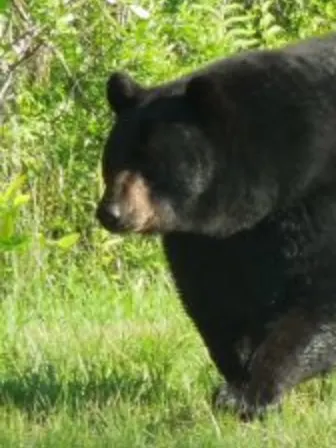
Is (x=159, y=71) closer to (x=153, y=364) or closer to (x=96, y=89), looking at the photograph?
(x=96, y=89)

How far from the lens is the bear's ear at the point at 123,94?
760cm

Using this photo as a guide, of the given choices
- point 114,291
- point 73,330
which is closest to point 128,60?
point 114,291

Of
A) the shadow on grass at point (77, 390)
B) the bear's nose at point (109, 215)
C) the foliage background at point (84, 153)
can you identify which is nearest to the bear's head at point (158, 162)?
the bear's nose at point (109, 215)

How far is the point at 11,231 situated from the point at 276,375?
1.63 meters

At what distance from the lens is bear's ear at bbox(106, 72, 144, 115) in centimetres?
760

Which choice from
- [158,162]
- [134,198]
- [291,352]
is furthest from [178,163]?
[291,352]

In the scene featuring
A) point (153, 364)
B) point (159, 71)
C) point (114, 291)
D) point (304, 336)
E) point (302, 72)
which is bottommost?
point (114, 291)

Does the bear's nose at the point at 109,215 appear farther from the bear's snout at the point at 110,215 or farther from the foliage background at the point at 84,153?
the foliage background at the point at 84,153

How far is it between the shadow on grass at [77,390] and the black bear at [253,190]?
12.4 inches

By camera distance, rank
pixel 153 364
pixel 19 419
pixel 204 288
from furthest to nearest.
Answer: pixel 153 364, pixel 204 288, pixel 19 419

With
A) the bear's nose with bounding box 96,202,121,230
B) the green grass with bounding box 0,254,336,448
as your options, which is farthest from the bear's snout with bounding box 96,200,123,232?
the green grass with bounding box 0,254,336,448

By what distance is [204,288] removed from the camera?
777cm

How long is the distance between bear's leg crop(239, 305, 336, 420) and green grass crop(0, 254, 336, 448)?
0.12 meters

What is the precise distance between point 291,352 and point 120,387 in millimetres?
747
